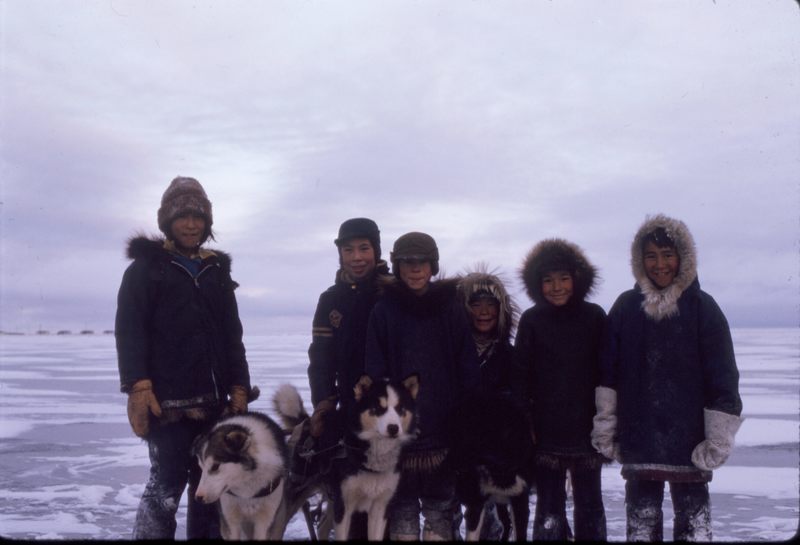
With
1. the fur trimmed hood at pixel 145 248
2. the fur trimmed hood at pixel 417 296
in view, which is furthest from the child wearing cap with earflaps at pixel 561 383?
the fur trimmed hood at pixel 145 248


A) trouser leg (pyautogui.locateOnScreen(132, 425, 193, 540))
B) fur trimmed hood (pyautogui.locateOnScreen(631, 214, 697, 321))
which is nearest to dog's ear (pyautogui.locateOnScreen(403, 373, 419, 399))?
trouser leg (pyautogui.locateOnScreen(132, 425, 193, 540))

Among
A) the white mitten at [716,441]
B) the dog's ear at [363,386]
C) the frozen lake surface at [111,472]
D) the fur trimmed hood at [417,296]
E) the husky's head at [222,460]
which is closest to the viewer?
the husky's head at [222,460]

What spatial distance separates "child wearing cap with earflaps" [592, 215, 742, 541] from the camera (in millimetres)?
3928

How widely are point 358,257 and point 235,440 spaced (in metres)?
1.66

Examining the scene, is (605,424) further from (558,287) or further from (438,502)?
(438,502)

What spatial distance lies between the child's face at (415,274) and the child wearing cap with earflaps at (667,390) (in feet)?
4.28

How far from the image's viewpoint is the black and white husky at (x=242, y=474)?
12.2 ft

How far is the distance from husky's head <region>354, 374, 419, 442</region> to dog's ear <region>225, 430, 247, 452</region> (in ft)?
2.35

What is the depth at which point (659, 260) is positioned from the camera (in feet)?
13.9

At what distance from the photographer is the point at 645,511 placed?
13.4 feet

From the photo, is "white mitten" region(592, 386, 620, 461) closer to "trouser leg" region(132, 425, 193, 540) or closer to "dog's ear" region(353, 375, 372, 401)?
"dog's ear" region(353, 375, 372, 401)

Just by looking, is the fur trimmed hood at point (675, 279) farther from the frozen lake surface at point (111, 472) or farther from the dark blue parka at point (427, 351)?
the frozen lake surface at point (111, 472)

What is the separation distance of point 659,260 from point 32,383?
721 inches

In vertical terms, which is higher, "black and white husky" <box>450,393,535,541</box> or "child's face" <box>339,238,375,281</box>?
"child's face" <box>339,238,375,281</box>
